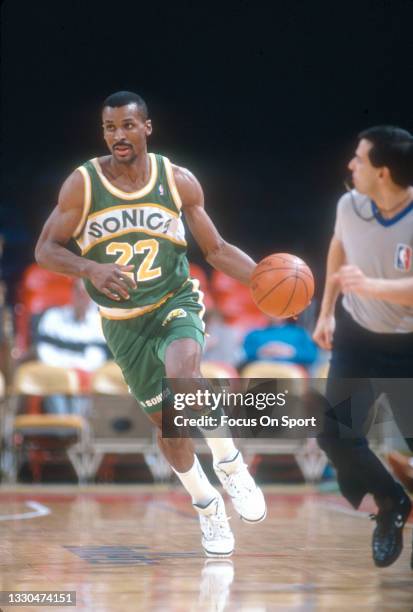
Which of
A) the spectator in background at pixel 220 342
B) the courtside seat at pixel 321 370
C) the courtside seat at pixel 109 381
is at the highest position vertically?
the spectator in background at pixel 220 342

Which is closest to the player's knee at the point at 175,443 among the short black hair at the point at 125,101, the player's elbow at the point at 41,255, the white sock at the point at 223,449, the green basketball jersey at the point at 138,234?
the white sock at the point at 223,449

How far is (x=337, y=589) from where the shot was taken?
421 centimetres

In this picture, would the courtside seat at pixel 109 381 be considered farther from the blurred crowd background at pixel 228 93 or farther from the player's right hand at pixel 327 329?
the player's right hand at pixel 327 329

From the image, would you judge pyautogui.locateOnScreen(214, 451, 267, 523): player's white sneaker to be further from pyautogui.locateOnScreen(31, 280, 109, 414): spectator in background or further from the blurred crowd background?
pyautogui.locateOnScreen(31, 280, 109, 414): spectator in background

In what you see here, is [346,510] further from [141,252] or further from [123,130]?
[123,130]

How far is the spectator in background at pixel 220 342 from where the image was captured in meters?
8.66

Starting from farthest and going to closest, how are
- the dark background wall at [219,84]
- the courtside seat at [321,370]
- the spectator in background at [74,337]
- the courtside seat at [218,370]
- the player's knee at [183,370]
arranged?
the courtside seat at [321,370] < the courtside seat at [218,370] < the spectator in background at [74,337] < the dark background wall at [219,84] < the player's knee at [183,370]

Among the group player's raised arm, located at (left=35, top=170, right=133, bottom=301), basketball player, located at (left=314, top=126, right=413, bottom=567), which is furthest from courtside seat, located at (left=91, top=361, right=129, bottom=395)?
basketball player, located at (left=314, top=126, right=413, bottom=567)

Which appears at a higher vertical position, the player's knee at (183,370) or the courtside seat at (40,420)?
the player's knee at (183,370)

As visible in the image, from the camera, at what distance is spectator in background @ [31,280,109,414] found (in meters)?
7.91

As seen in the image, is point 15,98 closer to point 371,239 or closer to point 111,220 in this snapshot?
point 111,220

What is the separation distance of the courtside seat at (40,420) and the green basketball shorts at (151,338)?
401cm

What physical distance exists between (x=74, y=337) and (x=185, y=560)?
134 inches

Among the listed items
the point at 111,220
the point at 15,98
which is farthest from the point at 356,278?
the point at 15,98
